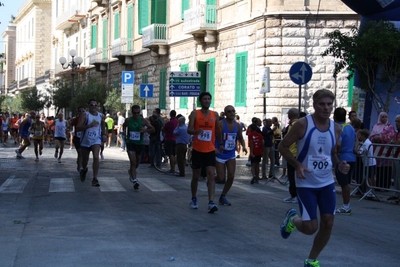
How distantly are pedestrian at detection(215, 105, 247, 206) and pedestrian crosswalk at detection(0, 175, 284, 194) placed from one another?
9.76ft

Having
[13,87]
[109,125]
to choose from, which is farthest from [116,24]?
[13,87]

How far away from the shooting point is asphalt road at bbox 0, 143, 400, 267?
8.34m

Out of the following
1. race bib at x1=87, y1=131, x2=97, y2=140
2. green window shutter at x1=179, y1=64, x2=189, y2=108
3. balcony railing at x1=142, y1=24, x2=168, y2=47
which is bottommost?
race bib at x1=87, y1=131, x2=97, y2=140

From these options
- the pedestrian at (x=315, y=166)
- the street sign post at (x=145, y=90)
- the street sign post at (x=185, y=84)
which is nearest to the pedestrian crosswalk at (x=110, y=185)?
the street sign post at (x=185, y=84)

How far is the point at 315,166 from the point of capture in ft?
25.1

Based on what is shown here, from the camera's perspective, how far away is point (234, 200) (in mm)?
14531

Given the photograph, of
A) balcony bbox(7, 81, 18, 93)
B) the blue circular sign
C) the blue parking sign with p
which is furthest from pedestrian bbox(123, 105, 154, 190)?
balcony bbox(7, 81, 18, 93)

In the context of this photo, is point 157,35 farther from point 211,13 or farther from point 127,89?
point 211,13

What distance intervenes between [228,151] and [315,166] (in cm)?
590

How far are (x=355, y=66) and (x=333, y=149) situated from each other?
39.8ft

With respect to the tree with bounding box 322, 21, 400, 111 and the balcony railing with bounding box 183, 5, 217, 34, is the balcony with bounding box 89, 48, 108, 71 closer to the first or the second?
the balcony railing with bounding box 183, 5, 217, 34

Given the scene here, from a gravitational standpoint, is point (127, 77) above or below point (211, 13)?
below

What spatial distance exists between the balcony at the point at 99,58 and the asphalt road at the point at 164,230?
34.5 meters

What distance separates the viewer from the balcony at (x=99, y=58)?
51.5 metres
